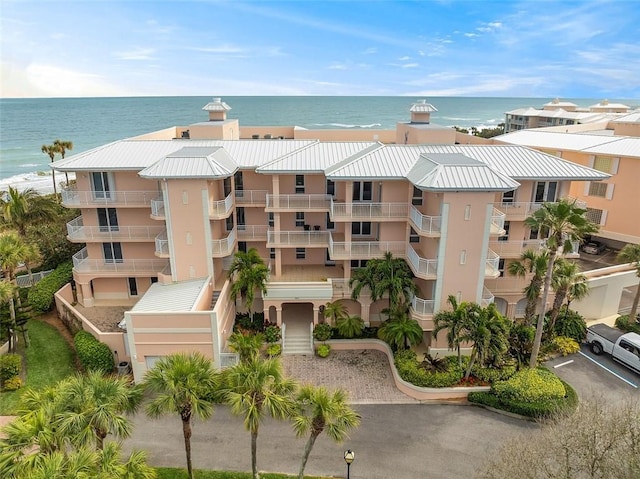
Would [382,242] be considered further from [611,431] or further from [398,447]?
[611,431]

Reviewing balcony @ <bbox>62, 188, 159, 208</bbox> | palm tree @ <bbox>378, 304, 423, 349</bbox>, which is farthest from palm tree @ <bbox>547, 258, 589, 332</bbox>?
balcony @ <bbox>62, 188, 159, 208</bbox>

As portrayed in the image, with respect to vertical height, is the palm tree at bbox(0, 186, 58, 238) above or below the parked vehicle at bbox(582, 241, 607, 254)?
above

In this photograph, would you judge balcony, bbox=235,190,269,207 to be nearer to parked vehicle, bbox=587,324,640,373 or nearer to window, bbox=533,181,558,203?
window, bbox=533,181,558,203

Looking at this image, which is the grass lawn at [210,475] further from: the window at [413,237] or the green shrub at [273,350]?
the window at [413,237]

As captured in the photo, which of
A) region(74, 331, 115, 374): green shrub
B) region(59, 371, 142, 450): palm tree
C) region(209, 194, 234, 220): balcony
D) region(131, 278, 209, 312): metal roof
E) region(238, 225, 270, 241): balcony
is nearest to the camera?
region(59, 371, 142, 450): palm tree

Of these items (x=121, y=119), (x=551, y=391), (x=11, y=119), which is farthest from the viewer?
(x=121, y=119)

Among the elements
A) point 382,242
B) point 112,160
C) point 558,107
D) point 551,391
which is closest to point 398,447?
point 551,391
